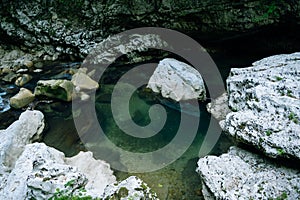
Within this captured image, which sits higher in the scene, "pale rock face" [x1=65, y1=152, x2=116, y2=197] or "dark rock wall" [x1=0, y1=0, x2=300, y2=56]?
"dark rock wall" [x1=0, y1=0, x2=300, y2=56]

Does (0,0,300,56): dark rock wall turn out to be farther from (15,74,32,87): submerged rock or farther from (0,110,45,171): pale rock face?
(0,110,45,171): pale rock face

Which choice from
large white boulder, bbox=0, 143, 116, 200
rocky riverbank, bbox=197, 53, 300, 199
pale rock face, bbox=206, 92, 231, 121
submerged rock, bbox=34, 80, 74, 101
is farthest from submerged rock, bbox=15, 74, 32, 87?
rocky riverbank, bbox=197, 53, 300, 199

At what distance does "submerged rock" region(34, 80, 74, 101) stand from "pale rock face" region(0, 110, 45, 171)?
1.37 meters

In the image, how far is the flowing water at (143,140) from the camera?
4250 mm

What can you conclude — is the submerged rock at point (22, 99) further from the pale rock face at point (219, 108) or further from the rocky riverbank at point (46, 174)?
the pale rock face at point (219, 108)

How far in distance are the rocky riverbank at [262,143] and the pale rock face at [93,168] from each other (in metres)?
1.54

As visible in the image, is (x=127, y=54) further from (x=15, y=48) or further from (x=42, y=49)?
(x=15, y=48)

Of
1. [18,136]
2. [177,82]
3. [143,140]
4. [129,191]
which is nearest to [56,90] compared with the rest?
[18,136]

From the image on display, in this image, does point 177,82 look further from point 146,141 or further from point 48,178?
point 48,178

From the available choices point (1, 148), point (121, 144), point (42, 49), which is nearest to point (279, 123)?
point (121, 144)

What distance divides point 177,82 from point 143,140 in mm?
1992

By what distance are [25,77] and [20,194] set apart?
5347mm

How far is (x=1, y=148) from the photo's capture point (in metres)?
4.17

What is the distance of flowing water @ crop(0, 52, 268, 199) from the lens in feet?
13.9
